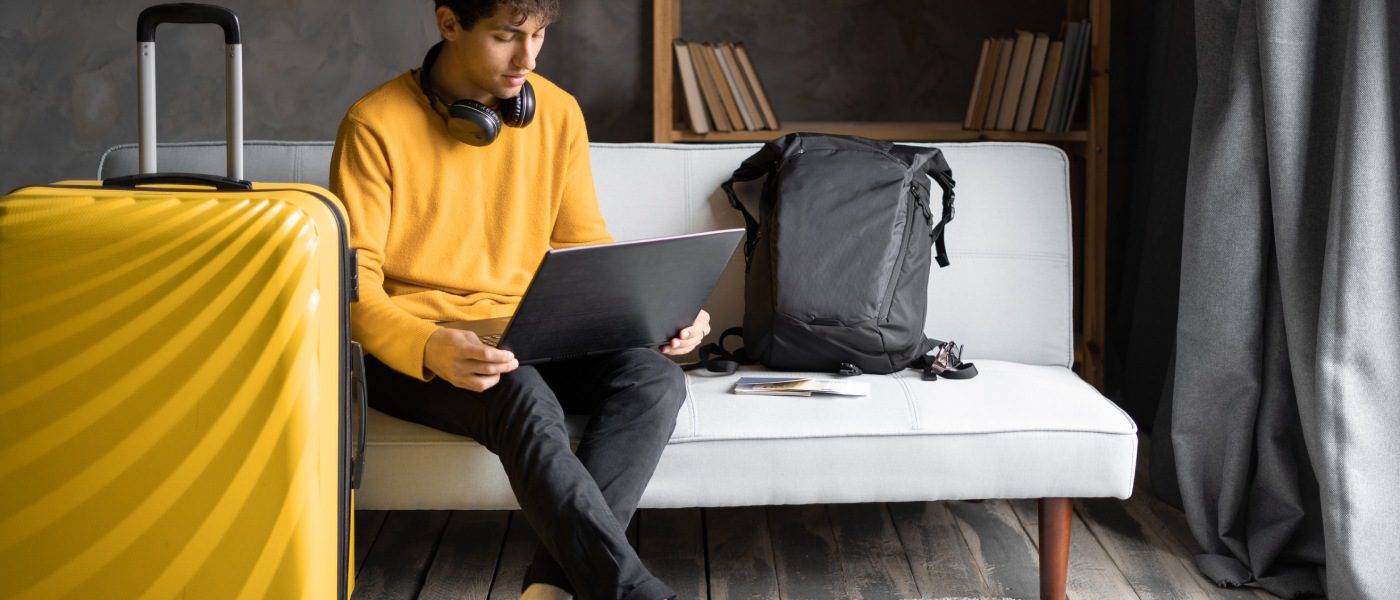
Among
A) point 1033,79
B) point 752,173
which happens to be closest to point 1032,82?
point 1033,79

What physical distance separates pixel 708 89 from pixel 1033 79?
29.4 inches

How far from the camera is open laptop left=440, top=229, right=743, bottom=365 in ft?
4.59

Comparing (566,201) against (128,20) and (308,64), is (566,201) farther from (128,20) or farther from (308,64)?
(128,20)

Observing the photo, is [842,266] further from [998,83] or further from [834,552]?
[998,83]

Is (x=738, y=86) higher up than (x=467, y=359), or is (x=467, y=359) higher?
(x=738, y=86)

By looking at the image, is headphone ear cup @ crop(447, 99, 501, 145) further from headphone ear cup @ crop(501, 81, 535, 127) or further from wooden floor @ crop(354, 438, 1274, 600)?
wooden floor @ crop(354, 438, 1274, 600)

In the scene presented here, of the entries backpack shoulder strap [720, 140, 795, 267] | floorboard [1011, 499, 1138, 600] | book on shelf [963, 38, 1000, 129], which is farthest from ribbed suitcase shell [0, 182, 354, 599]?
book on shelf [963, 38, 1000, 129]

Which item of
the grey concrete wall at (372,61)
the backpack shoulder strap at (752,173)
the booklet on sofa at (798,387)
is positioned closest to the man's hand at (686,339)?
the booklet on sofa at (798,387)

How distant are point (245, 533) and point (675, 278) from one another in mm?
600

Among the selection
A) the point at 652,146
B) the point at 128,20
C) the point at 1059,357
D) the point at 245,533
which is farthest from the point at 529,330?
the point at 128,20

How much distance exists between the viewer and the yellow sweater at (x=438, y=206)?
1.64 metres

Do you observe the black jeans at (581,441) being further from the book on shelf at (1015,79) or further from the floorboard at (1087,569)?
the book on shelf at (1015,79)

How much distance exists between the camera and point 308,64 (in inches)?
116

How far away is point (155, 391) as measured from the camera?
132 centimetres
